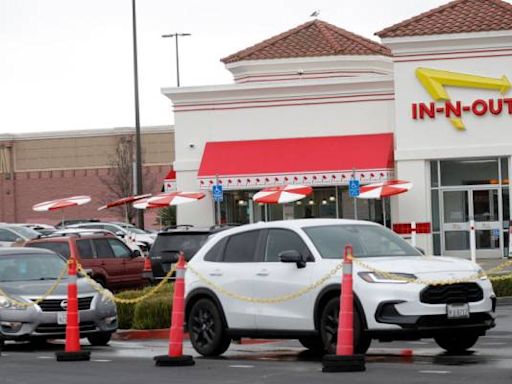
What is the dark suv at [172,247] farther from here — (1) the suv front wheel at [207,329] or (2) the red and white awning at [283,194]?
(2) the red and white awning at [283,194]

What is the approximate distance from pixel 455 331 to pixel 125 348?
20.5ft

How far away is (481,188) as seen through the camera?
43.2 meters

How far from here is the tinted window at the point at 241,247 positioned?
1741cm

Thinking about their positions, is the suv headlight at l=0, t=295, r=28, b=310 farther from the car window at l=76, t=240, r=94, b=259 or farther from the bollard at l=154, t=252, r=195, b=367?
the car window at l=76, t=240, r=94, b=259

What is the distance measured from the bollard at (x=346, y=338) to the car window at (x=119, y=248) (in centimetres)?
1745

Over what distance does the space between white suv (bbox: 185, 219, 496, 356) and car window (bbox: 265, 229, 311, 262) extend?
0.04 feet

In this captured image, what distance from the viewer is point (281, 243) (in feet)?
56.0

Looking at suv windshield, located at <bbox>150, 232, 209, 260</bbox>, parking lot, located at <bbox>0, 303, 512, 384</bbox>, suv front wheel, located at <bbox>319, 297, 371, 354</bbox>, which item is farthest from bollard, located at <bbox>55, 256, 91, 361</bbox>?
suv windshield, located at <bbox>150, 232, 209, 260</bbox>

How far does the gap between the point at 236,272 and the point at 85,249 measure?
14.2 m

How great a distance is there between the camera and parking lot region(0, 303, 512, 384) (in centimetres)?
1409

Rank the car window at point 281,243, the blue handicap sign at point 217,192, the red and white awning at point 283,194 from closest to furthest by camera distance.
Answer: the car window at point 281,243 < the red and white awning at point 283,194 < the blue handicap sign at point 217,192

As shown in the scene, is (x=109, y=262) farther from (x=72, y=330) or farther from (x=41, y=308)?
(x=72, y=330)

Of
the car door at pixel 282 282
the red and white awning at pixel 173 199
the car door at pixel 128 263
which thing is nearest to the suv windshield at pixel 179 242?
the car door at pixel 128 263

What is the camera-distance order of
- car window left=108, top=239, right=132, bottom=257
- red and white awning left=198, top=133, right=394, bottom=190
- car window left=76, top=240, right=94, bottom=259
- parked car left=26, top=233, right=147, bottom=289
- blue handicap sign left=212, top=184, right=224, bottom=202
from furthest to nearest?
blue handicap sign left=212, top=184, right=224, bottom=202 → red and white awning left=198, top=133, right=394, bottom=190 → car window left=108, top=239, right=132, bottom=257 → car window left=76, top=240, right=94, bottom=259 → parked car left=26, top=233, right=147, bottom=289
